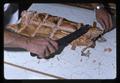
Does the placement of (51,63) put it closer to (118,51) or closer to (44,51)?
(44,51)

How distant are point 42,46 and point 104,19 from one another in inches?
23.6

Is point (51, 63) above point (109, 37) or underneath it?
underneath

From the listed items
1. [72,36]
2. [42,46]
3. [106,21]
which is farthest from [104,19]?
[42,46]

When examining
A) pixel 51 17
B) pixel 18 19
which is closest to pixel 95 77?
pixel 51 17

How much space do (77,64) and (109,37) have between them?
37 centimetres

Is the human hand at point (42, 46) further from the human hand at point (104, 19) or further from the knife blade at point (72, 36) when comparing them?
the human hand at point (104, 19)

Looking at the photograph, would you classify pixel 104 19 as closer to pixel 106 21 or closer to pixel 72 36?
pixel 106 21

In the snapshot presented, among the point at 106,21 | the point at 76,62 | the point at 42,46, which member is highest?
the point at 106,21

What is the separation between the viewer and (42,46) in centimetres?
323

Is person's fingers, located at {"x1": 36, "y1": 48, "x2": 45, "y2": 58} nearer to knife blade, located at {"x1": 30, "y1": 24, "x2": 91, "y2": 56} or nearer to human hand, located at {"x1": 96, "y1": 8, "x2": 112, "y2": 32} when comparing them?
knife blade, located at {"x1": 30, "y1": 24, "x2": 91, "y2": 56}

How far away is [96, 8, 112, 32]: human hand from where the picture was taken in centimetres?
323

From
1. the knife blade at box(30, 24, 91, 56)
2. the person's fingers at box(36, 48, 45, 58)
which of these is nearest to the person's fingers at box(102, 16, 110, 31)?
the knife blade at box(30, 24, 91, 56)

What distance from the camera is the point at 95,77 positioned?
3225 mm

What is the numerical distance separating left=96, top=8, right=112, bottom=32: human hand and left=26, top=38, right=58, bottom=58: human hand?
1.46ft
